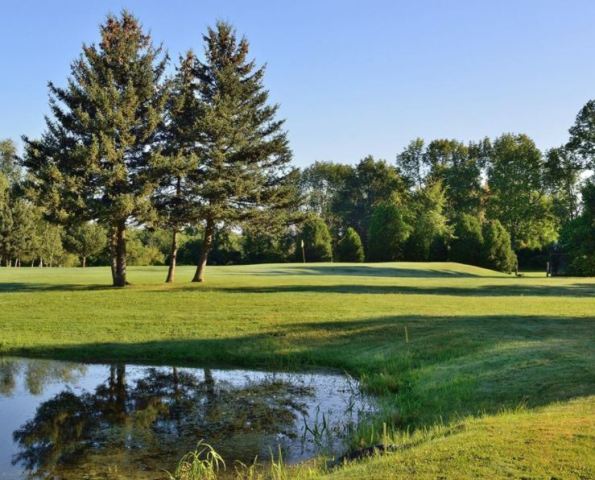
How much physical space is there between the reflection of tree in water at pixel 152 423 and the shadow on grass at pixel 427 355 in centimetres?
190

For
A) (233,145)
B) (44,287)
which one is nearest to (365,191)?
(233,145)

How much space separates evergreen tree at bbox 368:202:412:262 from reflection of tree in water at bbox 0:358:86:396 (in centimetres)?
5456

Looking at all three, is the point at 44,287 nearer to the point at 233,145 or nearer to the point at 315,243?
the point at 233,145

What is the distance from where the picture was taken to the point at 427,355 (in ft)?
44.9

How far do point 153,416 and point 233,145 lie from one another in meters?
21.0

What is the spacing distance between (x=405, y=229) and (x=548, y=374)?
2285 inches

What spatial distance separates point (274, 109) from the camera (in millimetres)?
31797

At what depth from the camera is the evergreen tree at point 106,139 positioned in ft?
83.2

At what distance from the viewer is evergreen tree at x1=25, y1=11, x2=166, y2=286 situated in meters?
25.4

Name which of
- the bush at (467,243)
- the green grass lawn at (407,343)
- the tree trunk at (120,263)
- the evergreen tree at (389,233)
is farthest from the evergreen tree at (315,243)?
the tree trunk at (120,263)

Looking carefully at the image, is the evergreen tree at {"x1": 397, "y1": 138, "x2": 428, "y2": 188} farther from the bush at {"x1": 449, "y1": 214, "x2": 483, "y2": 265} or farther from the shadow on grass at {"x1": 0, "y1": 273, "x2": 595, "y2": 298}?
the shadow on grass at {"x1": 0, "y1": 273, "x2": 595, "y2": 298}

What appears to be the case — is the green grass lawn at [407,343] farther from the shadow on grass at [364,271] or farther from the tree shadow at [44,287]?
the shadow on grass at [364,271]

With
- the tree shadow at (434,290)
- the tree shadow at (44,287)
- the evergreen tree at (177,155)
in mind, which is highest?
the evergreen tree at (177,155)

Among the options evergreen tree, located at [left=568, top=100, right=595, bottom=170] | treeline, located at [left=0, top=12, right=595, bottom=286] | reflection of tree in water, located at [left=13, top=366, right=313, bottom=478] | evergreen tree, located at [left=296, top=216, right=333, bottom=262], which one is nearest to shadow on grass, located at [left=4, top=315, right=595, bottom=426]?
reflection of tree in water, located at [left=13, top=366, right=313, bottom=478]
